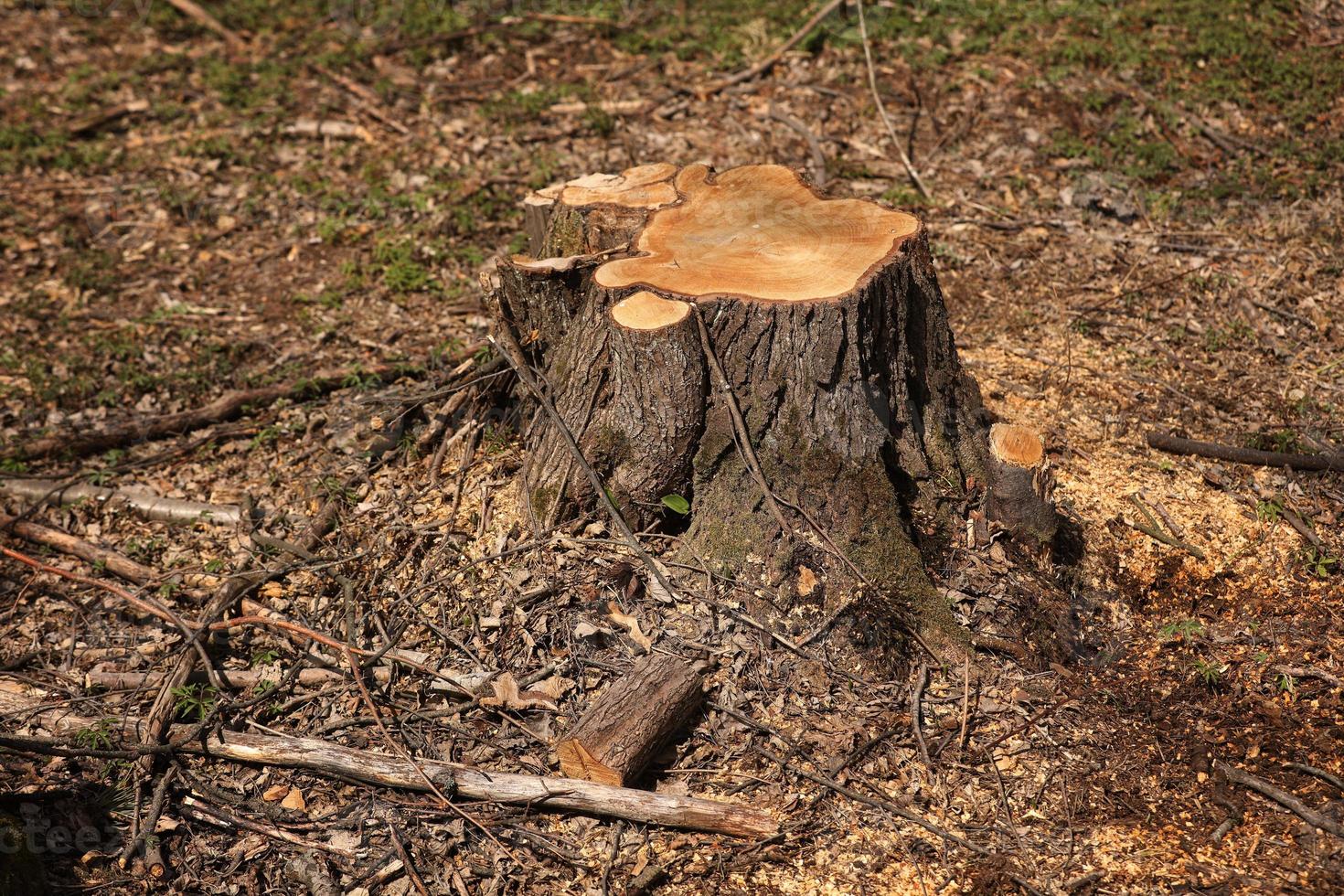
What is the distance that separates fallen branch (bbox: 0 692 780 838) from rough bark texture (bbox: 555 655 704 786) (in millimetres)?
64

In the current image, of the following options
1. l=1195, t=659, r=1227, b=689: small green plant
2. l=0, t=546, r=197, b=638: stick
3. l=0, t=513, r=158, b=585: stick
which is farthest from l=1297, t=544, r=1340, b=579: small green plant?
l=0, t=513, r=158, b=585: stick

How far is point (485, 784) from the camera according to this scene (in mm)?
3338

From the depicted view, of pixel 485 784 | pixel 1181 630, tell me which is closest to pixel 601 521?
pixel 485 784

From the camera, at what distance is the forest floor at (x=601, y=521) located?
3.29m

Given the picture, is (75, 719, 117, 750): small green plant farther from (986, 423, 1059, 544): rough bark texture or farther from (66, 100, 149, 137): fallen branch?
(66, 100, 149, 137): fallen branch

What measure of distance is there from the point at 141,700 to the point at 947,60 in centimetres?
646

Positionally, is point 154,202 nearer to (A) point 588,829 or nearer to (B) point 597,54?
(B) point 597,54

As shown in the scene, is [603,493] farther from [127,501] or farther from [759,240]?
[127,501]

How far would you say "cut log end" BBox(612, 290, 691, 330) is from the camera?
3531 millimetres

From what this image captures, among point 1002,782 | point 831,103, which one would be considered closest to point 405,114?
point 831,103

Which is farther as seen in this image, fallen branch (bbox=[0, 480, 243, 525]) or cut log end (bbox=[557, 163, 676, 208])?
fallen branch (bbox=[0, 480, 243, 525])

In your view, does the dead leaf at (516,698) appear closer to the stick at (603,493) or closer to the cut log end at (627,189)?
the stick at (603,493)

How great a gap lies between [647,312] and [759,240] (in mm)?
635

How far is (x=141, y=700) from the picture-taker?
12.4 ft
